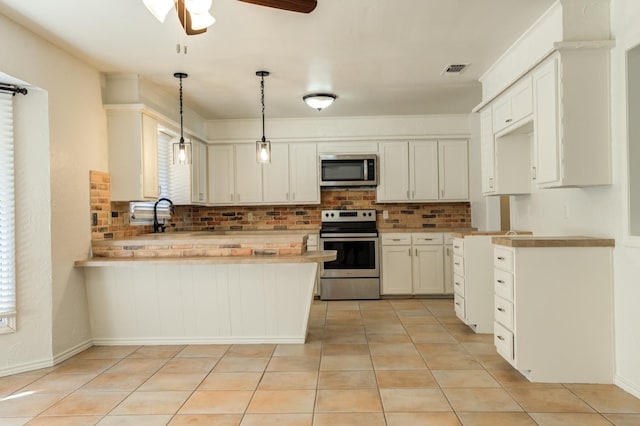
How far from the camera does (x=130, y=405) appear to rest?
273 cm

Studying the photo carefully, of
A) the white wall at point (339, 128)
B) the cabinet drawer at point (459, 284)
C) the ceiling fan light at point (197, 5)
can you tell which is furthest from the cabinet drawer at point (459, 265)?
the ceiling fan light at point (197, 5)

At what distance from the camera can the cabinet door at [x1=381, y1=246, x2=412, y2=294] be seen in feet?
19.7

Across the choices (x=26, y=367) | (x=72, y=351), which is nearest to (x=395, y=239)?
(x=72, y=351)

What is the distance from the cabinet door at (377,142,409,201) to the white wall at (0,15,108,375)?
145 inches

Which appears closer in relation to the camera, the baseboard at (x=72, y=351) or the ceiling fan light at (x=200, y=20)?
the ceiling fan light at (x=200, y=20)

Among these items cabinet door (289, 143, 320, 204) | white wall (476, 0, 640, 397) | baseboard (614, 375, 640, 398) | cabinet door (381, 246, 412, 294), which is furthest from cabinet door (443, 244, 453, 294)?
baseboard (614, 375, 640, 398)

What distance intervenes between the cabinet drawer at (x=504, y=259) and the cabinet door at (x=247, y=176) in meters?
3.69

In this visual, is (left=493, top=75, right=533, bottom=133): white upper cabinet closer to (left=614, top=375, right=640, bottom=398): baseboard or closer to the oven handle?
(left=614, top=375, right=640, bottom=398): baseboard

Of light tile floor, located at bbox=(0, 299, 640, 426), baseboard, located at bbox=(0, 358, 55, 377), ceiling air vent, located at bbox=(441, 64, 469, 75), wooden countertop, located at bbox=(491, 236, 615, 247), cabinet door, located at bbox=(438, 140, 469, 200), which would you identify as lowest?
light tile floor, located at bbox=(0, 299, 640, 426)

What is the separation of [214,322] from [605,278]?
2936mm

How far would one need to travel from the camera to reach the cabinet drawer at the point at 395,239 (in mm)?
6020

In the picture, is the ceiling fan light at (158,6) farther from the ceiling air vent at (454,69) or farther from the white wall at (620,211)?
the ceiling air vent at (454,69)

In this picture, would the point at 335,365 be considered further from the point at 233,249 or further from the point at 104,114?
the point at 104,114

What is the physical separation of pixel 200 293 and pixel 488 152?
287cm
